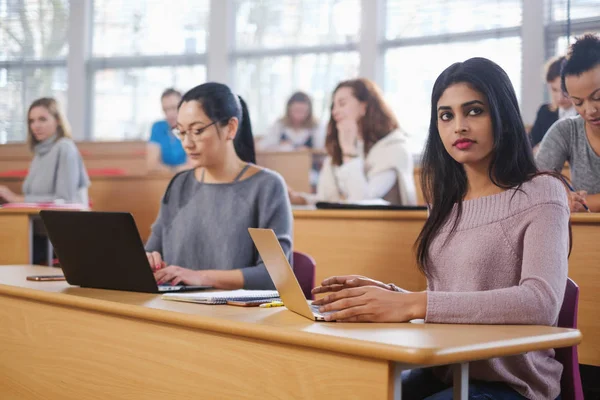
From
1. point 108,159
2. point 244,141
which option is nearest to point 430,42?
point 108,159

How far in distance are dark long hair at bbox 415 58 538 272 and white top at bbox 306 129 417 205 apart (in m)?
1.88

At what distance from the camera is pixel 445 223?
1693 mm

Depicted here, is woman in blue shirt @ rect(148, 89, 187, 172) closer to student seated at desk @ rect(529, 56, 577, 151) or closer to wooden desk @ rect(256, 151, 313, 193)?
wooden desk @ rect(256, 151, 313, 193)

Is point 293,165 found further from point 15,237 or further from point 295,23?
point 295,23

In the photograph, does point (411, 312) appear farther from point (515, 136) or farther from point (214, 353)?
point (515, 136)

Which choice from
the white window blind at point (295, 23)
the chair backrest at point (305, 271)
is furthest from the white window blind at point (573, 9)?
the chair backrest at point (305, 271)

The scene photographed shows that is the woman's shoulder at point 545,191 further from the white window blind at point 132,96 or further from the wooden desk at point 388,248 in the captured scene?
the white window blind at point 132,96

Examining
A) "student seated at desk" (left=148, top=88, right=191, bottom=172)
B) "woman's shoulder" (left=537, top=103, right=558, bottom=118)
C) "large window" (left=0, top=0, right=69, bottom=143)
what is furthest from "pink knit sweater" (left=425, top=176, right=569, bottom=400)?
"large window" (left=0, top=0, right=69, bottom=143)

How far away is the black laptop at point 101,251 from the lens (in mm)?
1790

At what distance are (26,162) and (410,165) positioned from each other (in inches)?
158

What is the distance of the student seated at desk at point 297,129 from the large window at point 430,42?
3.36 ft

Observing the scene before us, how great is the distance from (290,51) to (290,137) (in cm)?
172

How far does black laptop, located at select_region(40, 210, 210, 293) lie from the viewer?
1790 mm

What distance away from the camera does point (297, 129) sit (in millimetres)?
6496
